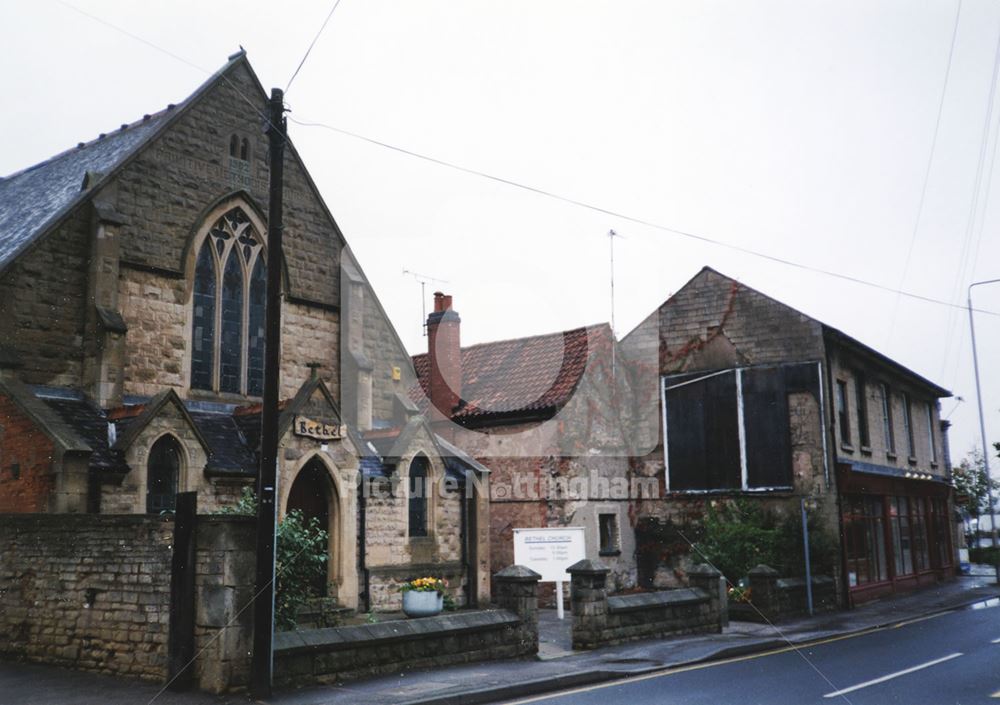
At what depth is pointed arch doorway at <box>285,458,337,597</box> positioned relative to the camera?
19.8 metres

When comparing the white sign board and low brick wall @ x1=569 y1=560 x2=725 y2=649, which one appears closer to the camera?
low brick wall @ x1=569 y1=560 x2=725 y2=649

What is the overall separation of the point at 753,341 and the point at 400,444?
435 inches

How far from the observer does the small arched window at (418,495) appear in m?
22.1

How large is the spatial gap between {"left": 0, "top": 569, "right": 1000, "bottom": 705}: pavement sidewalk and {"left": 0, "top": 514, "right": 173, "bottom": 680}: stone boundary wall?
0.31m

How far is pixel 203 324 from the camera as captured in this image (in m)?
21.3

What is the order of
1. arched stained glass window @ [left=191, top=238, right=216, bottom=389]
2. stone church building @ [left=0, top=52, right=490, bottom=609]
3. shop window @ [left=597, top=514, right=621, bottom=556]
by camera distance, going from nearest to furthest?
1. stone church building @ [left=0, top=52, right=490, bottom=609]
2. arched stained glass window @ [left=191, top=238, right=216, bottom=389]
3. shop window @ [left=597, top=514, right=621, bottom=556]

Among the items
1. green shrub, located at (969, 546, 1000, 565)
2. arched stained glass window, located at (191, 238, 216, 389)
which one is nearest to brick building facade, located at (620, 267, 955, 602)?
arched stained glass window, located at (191, 238, 216, 389)

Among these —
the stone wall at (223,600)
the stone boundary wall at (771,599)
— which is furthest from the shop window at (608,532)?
the stone wall at (223,600)

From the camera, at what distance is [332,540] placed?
1997 centimetres

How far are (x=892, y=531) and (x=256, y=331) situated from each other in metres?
20.4

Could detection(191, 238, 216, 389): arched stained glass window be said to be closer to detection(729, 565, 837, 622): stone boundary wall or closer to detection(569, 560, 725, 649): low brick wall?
detection(569, 560, 725, 649): low brick wall

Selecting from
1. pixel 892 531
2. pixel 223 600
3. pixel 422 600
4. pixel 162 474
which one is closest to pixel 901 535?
pixel 892 531

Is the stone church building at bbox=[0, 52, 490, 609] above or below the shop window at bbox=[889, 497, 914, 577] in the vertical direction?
above

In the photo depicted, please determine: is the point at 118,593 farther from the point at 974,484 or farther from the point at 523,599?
the point at 974,484
